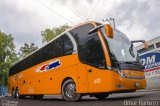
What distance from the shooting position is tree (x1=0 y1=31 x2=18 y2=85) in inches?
2531

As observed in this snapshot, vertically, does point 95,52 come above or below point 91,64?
above

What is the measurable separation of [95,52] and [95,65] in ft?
1.76

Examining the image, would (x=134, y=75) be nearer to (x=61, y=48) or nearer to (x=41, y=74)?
(x=61, y=48)

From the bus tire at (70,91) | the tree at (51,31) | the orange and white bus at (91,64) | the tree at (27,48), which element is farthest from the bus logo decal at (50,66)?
the tree at (27,48)

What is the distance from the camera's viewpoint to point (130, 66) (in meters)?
12.1

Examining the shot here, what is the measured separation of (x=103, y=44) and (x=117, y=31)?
1.92 m

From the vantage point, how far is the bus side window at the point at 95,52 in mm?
11859

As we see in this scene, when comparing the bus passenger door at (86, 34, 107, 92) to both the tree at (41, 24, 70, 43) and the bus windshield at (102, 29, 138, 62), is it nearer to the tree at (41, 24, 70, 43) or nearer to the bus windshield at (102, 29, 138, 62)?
the bus windshield at (102, 29, 138, 62)

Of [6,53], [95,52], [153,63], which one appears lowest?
[95,52]

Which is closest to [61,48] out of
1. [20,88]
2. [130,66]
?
[130,66]

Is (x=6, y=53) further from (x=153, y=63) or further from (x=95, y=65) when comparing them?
(x=95, y=65)

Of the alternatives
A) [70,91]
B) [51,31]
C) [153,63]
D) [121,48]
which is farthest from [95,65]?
[51,31]

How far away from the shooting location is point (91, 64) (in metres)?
12.3

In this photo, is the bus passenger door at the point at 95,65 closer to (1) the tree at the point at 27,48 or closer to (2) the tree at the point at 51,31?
(2) the tree at the point at 51,31
